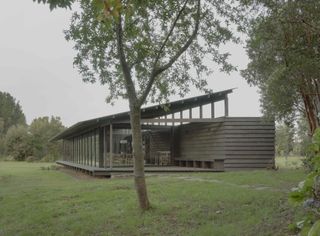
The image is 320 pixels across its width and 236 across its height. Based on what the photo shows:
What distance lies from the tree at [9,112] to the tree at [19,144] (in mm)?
24090

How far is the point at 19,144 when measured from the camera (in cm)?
5622

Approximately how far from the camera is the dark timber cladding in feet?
65.0

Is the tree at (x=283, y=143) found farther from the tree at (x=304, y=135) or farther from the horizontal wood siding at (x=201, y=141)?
the horizontal wood siding at (x=201, y=141)

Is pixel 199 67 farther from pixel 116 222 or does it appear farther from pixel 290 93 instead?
pixel 116 222

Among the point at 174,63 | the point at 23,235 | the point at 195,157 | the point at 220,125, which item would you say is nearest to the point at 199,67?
the point at 174,63

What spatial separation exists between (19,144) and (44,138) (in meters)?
3.11

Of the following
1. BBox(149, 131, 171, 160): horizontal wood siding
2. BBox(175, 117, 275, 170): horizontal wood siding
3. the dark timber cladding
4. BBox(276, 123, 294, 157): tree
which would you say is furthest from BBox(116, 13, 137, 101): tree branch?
Answer: BBox(276, 123, 294, 157): tree

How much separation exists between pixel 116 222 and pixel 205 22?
435 cm

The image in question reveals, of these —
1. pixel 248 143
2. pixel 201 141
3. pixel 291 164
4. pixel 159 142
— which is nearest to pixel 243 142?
pixel 248 143

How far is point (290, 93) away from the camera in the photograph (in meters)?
11.4

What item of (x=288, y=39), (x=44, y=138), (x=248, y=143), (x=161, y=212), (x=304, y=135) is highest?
(x=288, y=39)

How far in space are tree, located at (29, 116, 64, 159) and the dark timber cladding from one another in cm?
2870

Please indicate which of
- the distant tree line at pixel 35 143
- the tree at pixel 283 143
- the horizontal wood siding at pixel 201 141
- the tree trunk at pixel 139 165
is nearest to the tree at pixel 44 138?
the distant tree line at pixel 35 143

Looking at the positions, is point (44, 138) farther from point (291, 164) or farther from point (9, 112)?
point (291, 164)
